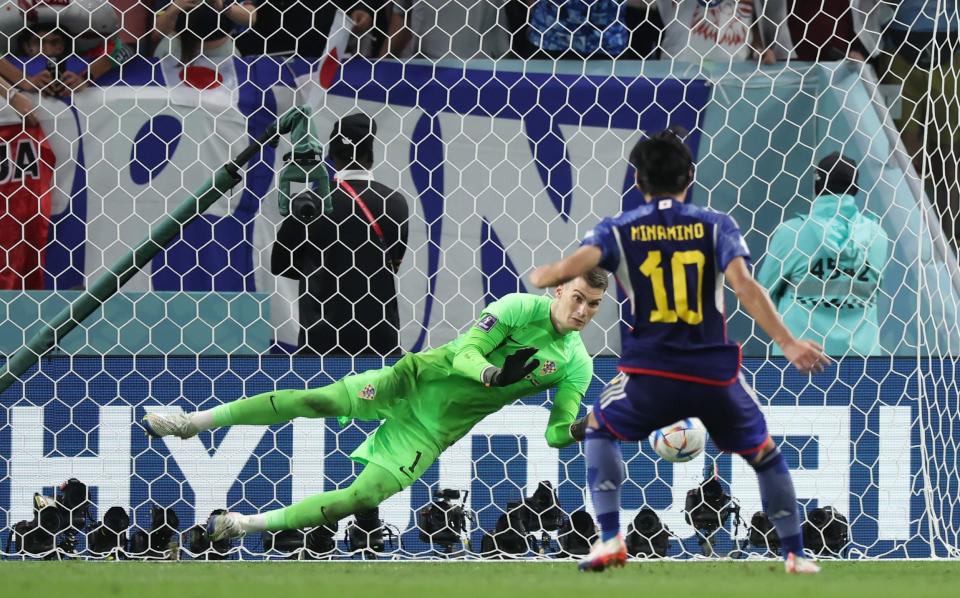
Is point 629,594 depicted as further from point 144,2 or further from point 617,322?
point 144,2

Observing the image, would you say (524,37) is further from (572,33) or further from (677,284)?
(677,284)

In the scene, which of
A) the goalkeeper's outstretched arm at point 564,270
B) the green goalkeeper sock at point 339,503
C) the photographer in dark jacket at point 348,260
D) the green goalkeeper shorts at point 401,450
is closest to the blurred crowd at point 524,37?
the photographer in dark jacket at point 348,260

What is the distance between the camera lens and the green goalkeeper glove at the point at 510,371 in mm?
5527

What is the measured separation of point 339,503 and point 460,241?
6.76 feet

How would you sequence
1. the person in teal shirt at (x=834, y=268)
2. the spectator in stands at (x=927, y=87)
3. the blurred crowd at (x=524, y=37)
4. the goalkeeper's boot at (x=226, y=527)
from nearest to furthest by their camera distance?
the goalkeeper's boot at (x=226, y=527) → the person in teal shirt at (x=834, y=268) → the blurred crowd at (x=524, y=37) → the spectator in stands at (x=927, y=87)

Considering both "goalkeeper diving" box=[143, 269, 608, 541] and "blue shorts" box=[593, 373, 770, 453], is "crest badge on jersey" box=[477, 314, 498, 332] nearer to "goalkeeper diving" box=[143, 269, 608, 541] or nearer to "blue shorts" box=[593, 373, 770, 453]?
"goalkeeper diving" box=[143, 269, 608, 541]

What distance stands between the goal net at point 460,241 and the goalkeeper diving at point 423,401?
481mm

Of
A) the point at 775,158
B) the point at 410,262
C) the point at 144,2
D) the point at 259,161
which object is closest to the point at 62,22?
the point at 144,2

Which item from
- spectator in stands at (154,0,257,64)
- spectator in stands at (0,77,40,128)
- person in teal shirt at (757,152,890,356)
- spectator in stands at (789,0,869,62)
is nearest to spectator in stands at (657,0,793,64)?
spectator in stands at (789,0,869,62)

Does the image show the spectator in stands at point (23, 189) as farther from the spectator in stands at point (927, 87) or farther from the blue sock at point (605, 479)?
the spectator in stands at point (927, 87)

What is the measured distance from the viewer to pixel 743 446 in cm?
477

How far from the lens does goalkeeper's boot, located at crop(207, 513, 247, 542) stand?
5.89 metres

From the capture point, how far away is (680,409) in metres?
4.70

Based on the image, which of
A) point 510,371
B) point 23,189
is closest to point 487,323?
point 510,371
